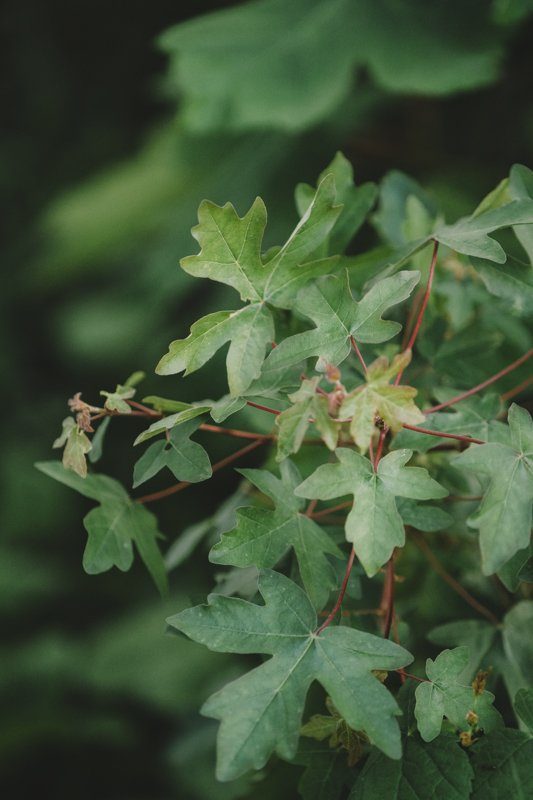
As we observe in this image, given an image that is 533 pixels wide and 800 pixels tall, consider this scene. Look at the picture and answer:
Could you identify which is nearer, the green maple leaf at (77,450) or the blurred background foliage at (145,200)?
the green maple leaf at (77,450)

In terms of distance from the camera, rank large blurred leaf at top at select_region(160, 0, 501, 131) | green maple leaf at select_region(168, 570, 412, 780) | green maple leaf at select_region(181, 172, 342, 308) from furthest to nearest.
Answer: large blurred leaf at top at select_region(160, 0, 501, 131) → green maple leaf at select_region(181, 172, 342, 308) → green maple leaf at select_region(168, 570, 412, 780)

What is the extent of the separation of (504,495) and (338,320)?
0.17 metres

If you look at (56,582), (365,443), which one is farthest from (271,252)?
(56,582)

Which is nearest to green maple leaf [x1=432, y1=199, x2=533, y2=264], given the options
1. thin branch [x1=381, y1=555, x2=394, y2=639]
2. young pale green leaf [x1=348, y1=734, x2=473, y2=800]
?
thin branch [x1=381, y1=555, x2=394, y2=639]

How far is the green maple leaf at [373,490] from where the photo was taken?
506mm

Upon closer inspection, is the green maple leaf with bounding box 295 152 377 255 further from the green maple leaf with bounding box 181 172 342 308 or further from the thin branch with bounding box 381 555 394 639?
the thin branch with bounding box 381 555 394 639

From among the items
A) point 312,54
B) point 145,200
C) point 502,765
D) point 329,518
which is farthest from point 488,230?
point 145,200

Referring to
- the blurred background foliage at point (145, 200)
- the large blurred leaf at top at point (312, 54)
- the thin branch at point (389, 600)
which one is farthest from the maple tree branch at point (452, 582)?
the large blurred leaf at top at point (312, 54)

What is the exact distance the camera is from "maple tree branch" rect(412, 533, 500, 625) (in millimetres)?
→ 723

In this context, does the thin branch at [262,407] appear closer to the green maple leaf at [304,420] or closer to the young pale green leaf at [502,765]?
the green maple leaf at [304,420]

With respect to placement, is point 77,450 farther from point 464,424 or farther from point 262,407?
point 464,424

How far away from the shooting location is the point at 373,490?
524mm

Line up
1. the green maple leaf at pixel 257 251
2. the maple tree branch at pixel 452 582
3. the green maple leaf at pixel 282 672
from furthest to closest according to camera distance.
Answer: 1. the maple tree branch at pixel 452 582
2. the green maple leaf at pixel 257 251
3. the green maple leaf at pixel 282 672

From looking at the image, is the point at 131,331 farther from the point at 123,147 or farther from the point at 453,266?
the point at 453,266
